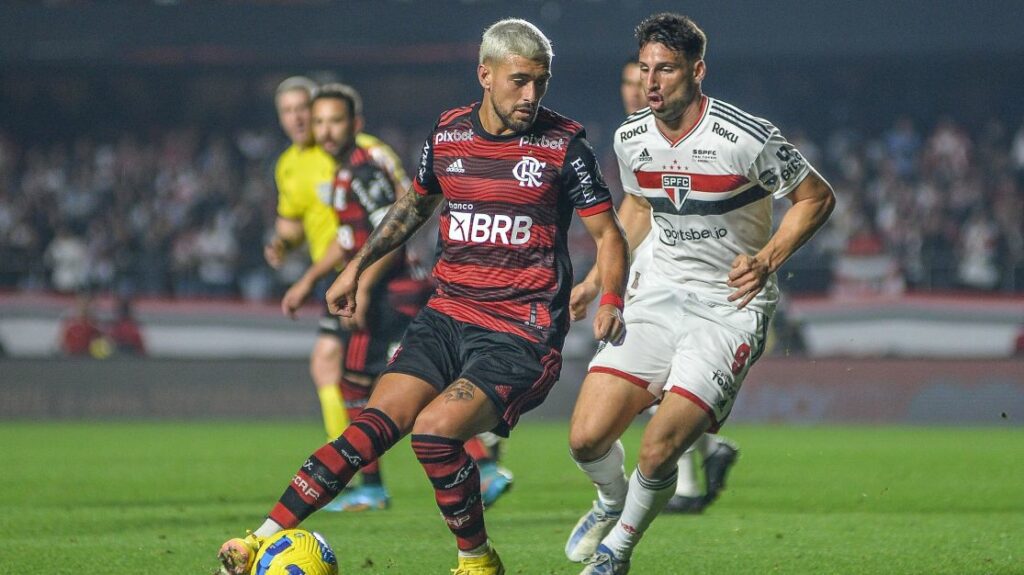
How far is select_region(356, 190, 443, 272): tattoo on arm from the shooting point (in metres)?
6.23

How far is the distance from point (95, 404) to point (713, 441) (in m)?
11.0

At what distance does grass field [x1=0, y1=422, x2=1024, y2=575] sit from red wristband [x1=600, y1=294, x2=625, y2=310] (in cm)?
132

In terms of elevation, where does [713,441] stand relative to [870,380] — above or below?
above

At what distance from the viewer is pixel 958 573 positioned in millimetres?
6359

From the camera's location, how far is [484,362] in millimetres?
5766

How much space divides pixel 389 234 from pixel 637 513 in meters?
1.53

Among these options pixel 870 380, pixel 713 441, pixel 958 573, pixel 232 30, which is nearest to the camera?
pixel 958 573

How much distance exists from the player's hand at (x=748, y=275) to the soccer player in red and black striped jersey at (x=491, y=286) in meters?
0.44

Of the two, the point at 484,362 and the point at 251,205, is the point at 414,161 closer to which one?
the point at 251,205

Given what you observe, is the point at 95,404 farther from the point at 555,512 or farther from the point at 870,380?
the point at 555,512

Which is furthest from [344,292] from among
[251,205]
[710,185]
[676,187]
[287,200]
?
[251,205]

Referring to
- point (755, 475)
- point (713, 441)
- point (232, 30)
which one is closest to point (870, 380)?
point (755, 475)

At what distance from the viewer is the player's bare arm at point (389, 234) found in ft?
20.1

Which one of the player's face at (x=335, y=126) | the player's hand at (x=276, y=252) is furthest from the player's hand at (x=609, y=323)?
the player's hand at (x=276, y=252)
